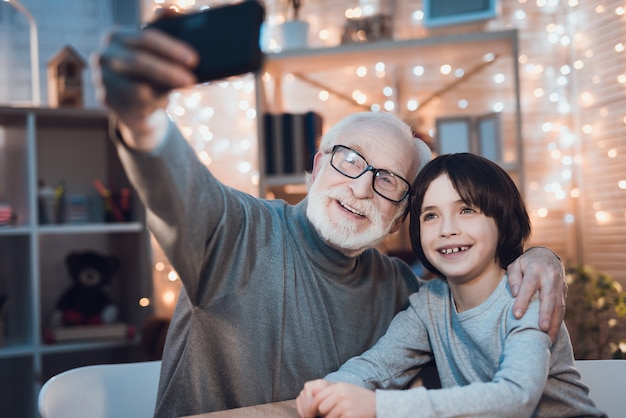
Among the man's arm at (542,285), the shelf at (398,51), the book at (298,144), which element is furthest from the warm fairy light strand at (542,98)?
the man's arm at (542,285)

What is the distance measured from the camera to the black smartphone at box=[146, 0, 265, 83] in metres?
0.71

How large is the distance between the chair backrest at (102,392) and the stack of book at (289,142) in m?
1.36

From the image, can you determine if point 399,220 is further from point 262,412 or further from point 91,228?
point 91,228

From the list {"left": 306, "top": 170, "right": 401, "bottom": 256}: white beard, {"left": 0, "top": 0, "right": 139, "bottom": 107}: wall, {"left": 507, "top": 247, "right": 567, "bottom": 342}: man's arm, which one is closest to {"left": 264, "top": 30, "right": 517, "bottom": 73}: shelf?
{"left": 0, "top": 0, "right": 139, "bottom": 107}: wall

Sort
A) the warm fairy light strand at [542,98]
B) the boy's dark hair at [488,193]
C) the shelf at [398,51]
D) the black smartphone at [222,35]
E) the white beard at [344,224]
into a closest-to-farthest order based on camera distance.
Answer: the black smartphone at [222,35], the boy's dark hair at [488,193], the white beard at [344,224], the shelf at [398,51], the warm fairy light strand at [542,98]

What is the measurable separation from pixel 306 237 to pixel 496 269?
0.39 metres

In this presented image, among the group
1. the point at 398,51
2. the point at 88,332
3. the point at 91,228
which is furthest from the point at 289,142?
the point at 88,332

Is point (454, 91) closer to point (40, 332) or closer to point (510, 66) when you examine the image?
point (510, 66)

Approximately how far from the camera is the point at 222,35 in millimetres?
710

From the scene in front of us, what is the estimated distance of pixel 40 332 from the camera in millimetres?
2562

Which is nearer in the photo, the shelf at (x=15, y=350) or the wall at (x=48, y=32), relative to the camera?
the shelf at (x=15, y=350)

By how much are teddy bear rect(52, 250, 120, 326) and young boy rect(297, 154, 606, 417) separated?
1890 mm

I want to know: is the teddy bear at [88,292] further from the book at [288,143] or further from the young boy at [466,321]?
the young boy at [466,321]

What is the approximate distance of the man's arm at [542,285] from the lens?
0.99m
